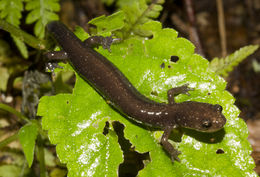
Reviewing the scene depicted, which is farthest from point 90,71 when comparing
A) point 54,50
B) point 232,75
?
point 232,75

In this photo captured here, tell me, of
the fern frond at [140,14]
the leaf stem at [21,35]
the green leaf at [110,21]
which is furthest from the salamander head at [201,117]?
the leaf stem at [21,35]

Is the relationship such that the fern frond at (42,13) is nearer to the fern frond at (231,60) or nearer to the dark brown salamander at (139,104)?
the dark brown salamander at (139,104)

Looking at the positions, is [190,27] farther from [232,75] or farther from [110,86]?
[110,86]

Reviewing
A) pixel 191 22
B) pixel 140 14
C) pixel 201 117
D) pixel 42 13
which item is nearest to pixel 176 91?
pixel 201 117

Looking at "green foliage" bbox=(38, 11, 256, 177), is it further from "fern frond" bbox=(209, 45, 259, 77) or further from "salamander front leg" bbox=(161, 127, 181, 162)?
"fern frond" bbox=(209, 45, 259, 77)

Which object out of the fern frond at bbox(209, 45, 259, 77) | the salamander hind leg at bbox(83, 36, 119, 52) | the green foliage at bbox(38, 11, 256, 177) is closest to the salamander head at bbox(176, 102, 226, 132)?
the green foliage at bbox(38, 11, 256, 177)

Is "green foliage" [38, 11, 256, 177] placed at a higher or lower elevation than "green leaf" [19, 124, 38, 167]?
higher

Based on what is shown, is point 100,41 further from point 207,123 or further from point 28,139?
point 207,123
